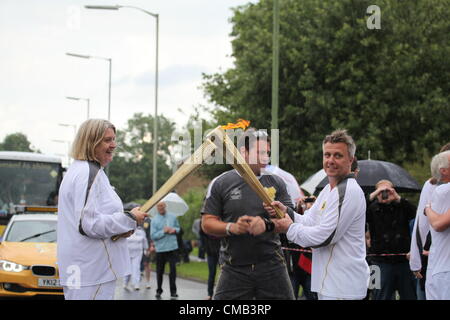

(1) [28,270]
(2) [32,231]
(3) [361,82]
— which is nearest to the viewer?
(1) [28,270]

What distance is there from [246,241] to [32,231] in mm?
→ 7944

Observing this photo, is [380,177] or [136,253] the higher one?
[380,177]

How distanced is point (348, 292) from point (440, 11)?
22341 mm

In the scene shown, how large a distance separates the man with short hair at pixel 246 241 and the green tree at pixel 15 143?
116 meters

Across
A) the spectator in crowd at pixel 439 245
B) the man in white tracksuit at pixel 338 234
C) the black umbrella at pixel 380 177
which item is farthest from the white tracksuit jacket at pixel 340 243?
the black umbrella at pixel 380 177

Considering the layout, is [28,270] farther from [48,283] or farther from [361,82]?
[361,82]

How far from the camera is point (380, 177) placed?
1195cm

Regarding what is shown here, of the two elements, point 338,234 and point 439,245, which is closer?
point 338,234

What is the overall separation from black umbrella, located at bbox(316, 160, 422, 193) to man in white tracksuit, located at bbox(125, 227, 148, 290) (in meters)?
6.41

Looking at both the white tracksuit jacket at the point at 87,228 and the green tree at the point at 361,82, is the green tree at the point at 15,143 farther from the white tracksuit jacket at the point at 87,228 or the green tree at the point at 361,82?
the white tracksuit jacket at the point at 87,228

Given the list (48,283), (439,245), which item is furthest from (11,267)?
(439,245)

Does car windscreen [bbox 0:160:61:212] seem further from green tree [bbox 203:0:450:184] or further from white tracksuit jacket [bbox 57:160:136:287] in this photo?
white tracksuit jacket [bbox 57:160:136:287]

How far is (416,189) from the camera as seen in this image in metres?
12.3
